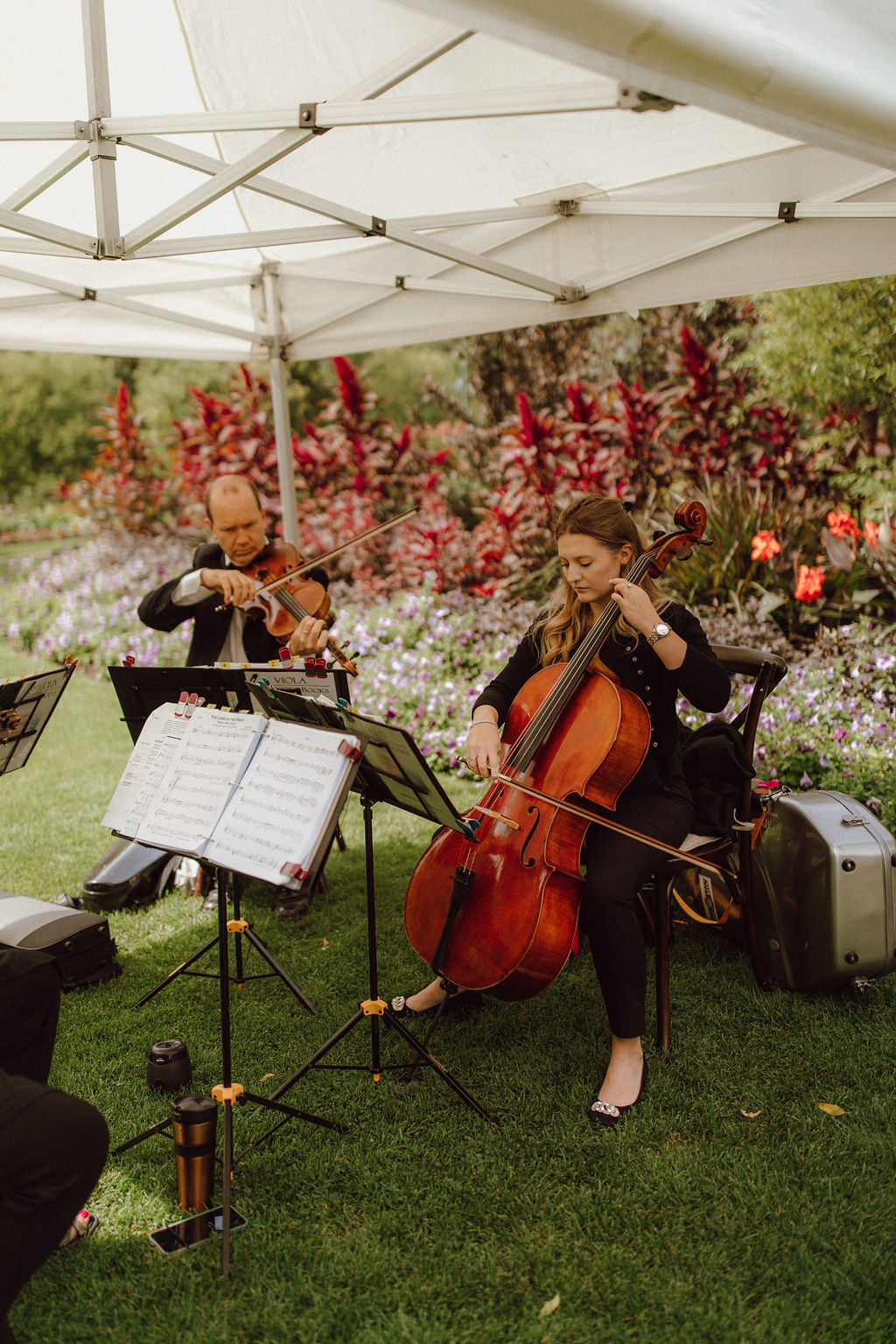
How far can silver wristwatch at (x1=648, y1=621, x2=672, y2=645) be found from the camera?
2453mm

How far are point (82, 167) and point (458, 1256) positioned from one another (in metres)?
3.78

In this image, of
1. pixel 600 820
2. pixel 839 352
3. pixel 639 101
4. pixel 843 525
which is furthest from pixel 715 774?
pixel 839 352

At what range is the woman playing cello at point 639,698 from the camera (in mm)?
2352

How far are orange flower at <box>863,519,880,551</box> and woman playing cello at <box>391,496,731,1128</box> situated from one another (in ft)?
8.22

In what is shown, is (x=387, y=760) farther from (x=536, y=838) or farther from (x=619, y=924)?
(x=619, y=924)

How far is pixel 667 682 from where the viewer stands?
8.66ft

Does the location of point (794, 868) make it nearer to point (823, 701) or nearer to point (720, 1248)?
point (720, 1248)

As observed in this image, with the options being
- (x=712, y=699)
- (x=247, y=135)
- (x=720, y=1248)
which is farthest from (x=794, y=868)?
(x=247, y=135)

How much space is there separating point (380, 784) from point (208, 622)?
5.50 ft

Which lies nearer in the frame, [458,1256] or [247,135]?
[458,1256]

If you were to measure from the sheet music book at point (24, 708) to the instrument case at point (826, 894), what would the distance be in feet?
6.83

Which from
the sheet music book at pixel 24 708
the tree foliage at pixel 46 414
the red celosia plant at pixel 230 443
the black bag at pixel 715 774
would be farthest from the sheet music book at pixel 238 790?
the tree foliage at pixel 46 414

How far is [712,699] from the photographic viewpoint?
8.34ft

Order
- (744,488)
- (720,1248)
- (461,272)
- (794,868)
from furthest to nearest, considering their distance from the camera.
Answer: (744,488) < (461,272) < (794,868) < (720,1248)
